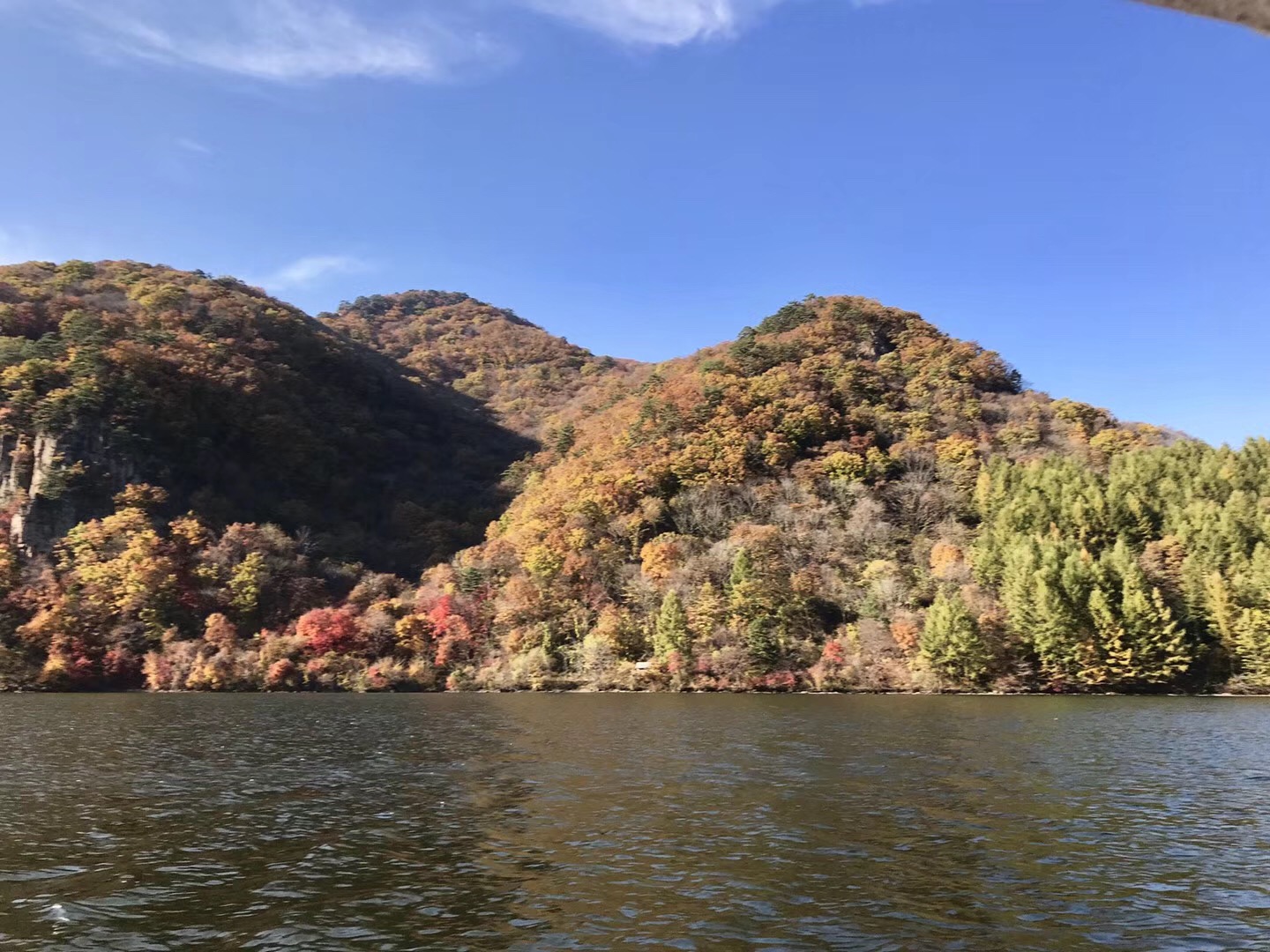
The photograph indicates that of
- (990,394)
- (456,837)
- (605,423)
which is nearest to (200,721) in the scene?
(456,837)

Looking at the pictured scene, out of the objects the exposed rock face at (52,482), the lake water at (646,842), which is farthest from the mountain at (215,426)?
the lake water at (646,842)

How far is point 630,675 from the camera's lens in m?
88.0

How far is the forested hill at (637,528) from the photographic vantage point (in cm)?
7800

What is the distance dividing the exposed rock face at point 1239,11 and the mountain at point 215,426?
132 meters

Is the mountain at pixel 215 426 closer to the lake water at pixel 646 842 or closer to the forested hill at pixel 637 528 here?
the forested hill at pixel 637 528

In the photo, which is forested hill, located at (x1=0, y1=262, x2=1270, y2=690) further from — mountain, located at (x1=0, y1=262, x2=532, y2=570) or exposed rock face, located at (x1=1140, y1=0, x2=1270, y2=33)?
exposed rock face, located at (x1=1140, y1=0, x2=1270, y2=33)

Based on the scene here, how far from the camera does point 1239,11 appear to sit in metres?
2.55

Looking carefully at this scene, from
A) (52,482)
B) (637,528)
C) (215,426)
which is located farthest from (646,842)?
(215,426)

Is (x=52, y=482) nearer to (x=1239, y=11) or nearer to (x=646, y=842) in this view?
(x=646, y=842)

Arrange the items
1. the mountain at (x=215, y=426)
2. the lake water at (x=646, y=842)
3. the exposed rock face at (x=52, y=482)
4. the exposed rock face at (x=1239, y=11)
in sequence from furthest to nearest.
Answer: the mountain at (x=215, y=426) < the exposed rock face at (x=52, y=482) < the lake water at (x=646, y=842) < the exposed rock face at (x=1239, y=11)

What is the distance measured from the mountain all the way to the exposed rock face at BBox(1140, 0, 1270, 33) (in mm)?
131722

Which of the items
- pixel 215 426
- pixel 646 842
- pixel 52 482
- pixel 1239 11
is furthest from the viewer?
pixel 215 426

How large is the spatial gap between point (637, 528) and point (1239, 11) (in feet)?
359

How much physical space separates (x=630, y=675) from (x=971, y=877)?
233 feet
